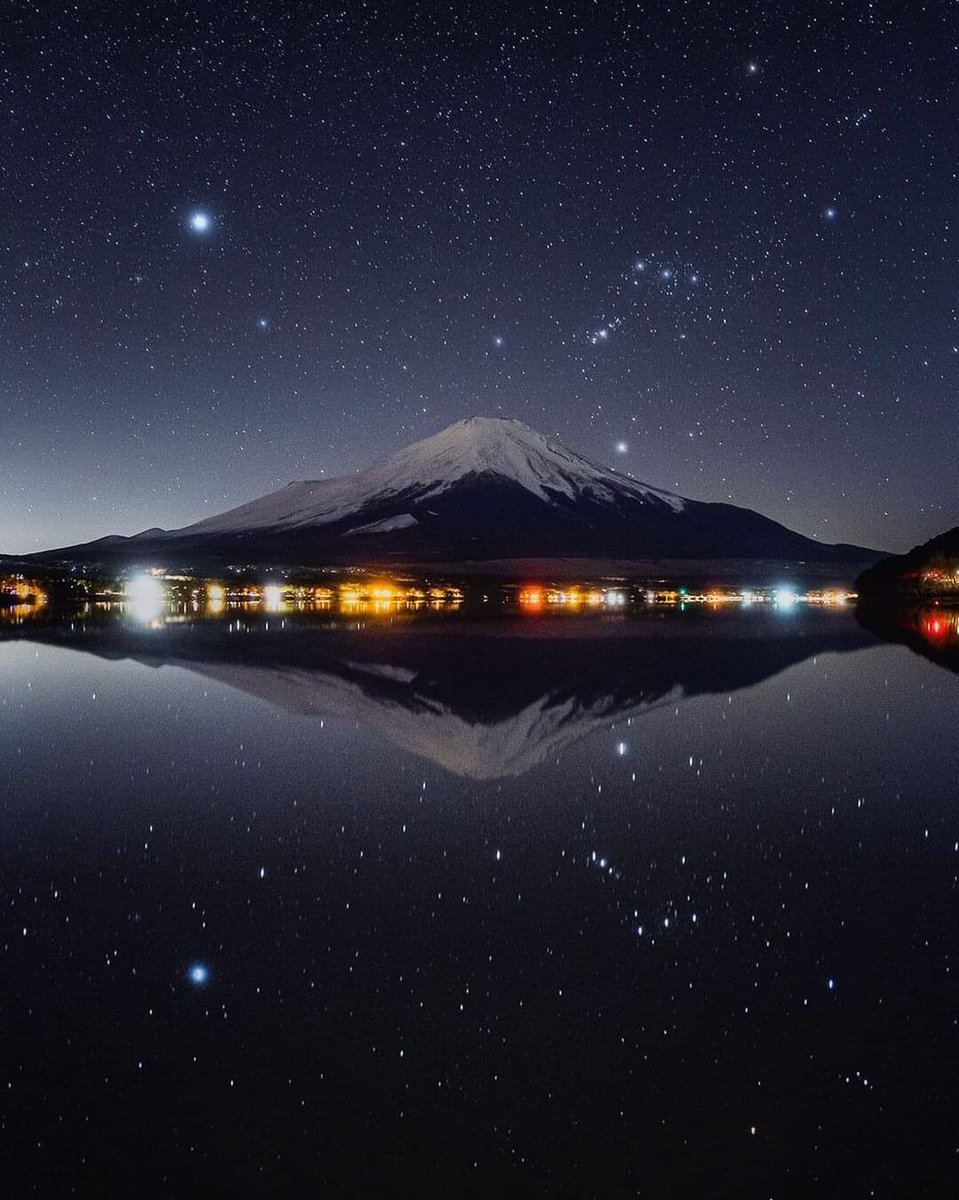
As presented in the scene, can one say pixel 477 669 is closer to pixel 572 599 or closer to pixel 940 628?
pixel 940 628

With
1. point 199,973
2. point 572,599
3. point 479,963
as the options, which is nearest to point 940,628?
point 479,963

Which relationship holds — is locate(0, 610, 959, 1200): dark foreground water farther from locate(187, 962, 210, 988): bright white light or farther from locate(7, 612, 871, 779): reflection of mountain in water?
locate(7, 612, 871, 779): reflection of mountain in water

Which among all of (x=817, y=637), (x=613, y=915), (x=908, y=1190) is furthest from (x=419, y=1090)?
(x=817, y=637)

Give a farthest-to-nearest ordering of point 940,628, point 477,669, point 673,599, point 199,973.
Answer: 1. point 673,599
2. point 940,628
3. point 477,669
4. point 199,973

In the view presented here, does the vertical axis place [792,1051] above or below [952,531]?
below

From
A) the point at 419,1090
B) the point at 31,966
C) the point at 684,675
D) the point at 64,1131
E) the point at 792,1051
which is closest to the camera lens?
the point at 64,1131

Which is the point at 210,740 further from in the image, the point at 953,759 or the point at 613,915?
the point at 953,759
